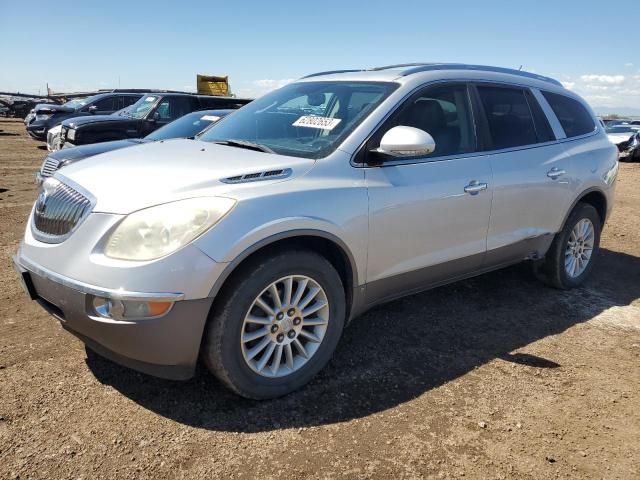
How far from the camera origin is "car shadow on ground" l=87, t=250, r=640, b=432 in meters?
2.83

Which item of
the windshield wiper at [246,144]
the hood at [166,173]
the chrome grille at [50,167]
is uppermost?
the windshield wiper at [246,144]

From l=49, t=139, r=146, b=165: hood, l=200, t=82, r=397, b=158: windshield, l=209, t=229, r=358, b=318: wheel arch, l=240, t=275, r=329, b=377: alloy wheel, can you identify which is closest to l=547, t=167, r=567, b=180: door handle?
l=200, t=82, r=397, b=158: windshield

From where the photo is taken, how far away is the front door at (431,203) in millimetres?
3195

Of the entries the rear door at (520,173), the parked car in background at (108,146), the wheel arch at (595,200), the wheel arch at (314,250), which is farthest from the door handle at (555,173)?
the parked car in background at (108,146)

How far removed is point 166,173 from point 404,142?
135 cm

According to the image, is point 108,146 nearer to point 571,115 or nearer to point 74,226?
point 74,226

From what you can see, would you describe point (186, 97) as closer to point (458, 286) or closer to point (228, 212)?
point (458, 286)

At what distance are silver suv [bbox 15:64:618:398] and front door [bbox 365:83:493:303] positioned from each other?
1 centimetres

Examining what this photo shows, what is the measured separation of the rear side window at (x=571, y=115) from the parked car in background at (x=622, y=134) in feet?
54.8

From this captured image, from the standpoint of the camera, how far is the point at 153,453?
245 centimetres

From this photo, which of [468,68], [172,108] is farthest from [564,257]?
[172,108]

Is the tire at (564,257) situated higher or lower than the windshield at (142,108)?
lower

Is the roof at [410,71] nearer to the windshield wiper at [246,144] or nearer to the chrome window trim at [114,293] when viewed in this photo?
the windshield wiper at [246,144]

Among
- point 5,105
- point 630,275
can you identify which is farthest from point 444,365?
point 5,105
